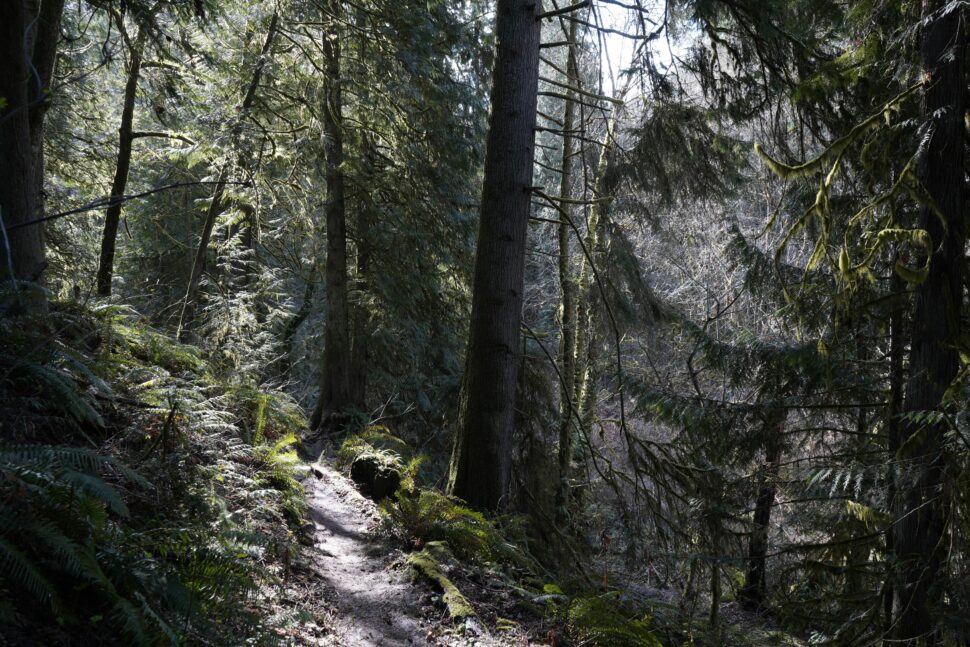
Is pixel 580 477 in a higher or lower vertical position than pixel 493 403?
lower

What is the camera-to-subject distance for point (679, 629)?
17.4ft

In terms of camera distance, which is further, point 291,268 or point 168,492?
point 291,268

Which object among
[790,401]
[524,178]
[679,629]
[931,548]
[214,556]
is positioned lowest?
[679,629]

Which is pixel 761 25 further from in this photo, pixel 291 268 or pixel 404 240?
pixel 291 268

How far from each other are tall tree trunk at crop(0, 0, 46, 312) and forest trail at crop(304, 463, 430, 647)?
3.12m

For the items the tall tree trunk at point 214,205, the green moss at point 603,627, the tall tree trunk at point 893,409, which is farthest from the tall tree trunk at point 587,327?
the green moss at point 603,627

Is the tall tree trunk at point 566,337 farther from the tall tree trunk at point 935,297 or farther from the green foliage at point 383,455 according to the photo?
the tall tree trunk at point 935,297

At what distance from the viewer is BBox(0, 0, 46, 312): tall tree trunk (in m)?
4.90

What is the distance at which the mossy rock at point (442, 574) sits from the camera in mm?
4633

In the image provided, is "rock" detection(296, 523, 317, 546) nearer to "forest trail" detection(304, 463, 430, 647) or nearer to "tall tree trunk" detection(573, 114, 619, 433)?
"forest trail" detection(304, 463, 430, 647)

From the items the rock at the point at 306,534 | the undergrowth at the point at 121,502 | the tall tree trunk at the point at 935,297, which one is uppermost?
the tall tree trunk at the point at 935,297

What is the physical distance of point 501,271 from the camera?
6.82 m

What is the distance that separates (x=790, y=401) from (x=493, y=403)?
397 centimetres

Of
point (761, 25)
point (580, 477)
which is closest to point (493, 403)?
point (761, 25)
